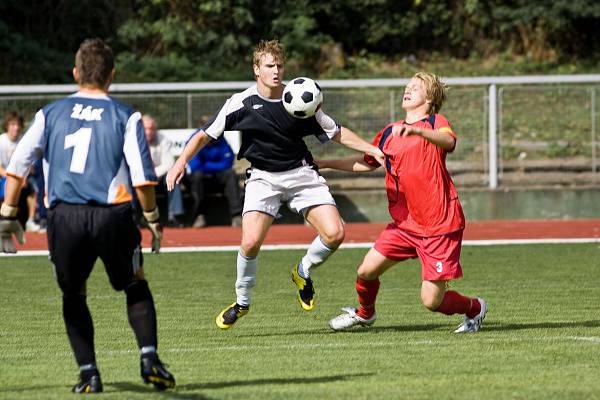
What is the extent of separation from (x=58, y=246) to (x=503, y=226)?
13.2 m

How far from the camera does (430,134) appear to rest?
26.2ft

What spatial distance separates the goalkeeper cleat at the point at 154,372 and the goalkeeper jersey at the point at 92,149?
75cm

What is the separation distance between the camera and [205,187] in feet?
62.9

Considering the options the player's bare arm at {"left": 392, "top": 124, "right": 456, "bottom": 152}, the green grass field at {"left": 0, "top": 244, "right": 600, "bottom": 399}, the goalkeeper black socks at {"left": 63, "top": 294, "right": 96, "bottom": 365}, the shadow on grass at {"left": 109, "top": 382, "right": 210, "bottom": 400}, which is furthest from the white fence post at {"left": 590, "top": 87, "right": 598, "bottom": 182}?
the goalkeeper black socks at {"left": 63, "top": 294, "right": 96, "bottom": 365}

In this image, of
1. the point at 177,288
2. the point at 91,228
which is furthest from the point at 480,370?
the point at 177,288

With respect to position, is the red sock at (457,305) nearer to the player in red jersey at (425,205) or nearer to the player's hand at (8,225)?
the player in red jersey at (425,205)

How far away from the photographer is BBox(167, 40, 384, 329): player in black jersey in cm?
907

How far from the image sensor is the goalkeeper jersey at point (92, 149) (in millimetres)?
6453

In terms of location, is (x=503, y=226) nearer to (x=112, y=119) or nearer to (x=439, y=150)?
(x=439, y=150)

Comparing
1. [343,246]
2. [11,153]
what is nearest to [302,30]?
[11,153]

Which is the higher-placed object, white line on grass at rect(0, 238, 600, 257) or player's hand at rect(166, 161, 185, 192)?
player's hand at rect(166, 161, 185, 192)

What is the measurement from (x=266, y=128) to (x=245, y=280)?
1007mm

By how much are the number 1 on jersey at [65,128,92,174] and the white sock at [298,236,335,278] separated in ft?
9.98

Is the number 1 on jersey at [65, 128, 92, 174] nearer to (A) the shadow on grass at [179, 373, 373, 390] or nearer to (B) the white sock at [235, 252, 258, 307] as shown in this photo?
(A) the shadow on grass at [179, 373, 373, 390]
